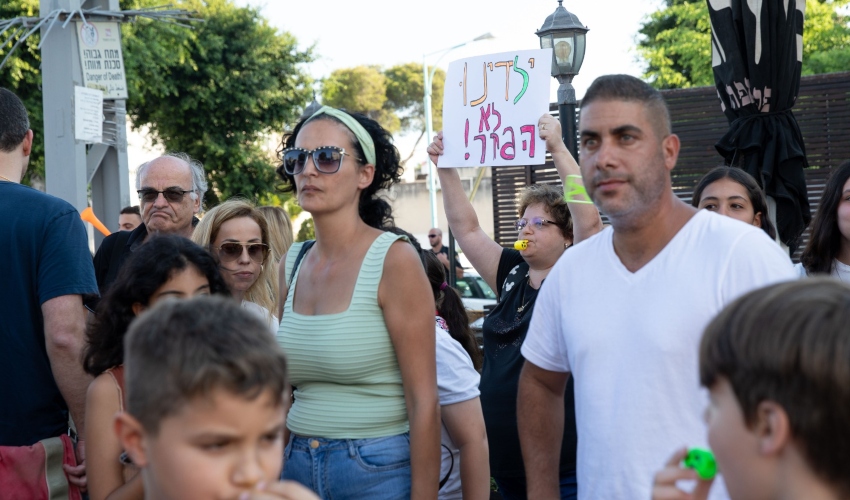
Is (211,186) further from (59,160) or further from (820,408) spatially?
(820,408)

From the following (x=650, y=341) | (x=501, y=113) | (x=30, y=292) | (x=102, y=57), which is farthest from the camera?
(x=102, y=57)

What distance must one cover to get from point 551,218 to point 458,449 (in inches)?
51.8

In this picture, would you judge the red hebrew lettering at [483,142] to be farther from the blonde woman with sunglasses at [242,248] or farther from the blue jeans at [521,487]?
the blue jeans at [521,487]

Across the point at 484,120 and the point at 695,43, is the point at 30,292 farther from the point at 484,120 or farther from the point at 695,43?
the point at 695,43

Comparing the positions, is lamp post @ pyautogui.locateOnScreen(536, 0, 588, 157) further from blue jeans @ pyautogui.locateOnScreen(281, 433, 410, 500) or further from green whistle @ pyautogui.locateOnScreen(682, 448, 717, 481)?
green whistle @ pyautogui.locateOnScreen(682, 448, 717, 481)

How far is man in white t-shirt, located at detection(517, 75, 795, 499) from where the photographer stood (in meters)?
2.48

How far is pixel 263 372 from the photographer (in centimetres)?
201

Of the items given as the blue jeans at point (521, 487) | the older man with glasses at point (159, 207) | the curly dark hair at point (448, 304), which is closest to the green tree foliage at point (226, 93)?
the older man with glasses at point (159, 207)

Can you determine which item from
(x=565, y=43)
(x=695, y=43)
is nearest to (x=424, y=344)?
(x=565, y=43)

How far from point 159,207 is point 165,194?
8cm

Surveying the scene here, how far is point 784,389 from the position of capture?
155 cm

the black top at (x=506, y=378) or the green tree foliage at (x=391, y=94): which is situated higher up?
the green tree foliage at (x=391, y=94)

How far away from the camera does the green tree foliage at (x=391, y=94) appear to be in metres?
54.3

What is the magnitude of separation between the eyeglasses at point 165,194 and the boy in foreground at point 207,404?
9.88 feet
